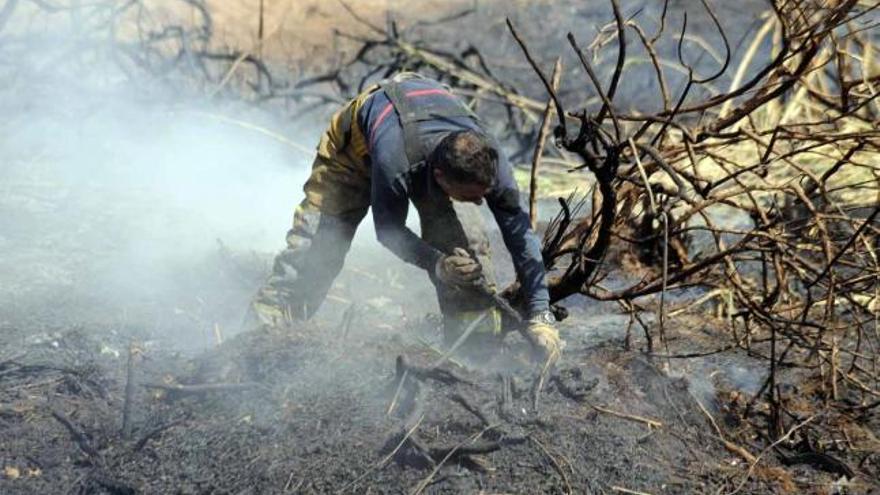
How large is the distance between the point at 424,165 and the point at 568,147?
652 mm

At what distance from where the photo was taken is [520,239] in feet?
12.8

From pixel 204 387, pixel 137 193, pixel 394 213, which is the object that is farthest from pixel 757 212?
pixel 137 193

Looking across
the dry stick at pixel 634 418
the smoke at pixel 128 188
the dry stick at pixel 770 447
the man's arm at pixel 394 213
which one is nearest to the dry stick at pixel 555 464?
the dry stick at pixel 634 418

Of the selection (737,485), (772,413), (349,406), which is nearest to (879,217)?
(772,413)

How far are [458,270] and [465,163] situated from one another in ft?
1.96

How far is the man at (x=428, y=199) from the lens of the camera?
11.9 ft

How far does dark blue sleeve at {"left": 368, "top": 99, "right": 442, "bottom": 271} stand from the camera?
3.64m

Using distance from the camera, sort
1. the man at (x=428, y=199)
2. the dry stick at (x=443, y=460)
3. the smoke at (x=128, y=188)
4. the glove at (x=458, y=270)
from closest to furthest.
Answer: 1. the dry stick at (x=443, y=460)
2. the man at (x=428, y=199)
3. the glove at (x=458, y=270)
4. the smoke at (x=128, y=188)

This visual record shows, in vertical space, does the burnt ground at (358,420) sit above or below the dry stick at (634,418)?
below

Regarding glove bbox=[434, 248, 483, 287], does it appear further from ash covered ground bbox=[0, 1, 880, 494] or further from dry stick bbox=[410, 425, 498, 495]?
dry stick bbox=[410, 425, 498, 495]

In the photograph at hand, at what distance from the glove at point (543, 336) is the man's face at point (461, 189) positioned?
2.20 feet

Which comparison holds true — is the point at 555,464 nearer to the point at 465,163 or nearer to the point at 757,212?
the point at 465,163

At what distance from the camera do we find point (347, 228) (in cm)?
461

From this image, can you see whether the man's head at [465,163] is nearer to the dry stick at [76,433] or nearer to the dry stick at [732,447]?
the dry stick at [732,447]
